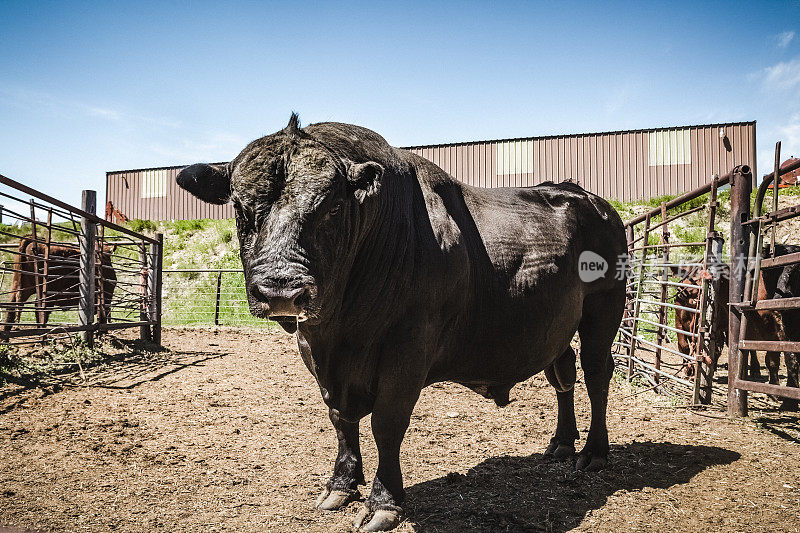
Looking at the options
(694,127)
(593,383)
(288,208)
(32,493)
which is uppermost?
(694,127)

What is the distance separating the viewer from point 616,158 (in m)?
22.7

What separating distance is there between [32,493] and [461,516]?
8.84 ft

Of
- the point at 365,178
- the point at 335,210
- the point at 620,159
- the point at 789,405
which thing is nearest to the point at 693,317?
the point at 789,405

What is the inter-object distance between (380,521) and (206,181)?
1.94m

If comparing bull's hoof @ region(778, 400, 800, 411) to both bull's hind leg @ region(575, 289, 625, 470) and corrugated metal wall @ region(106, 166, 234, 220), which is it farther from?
corrugated metal wall @ region(106, 166, 234, 220)

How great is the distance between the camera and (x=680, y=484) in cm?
362

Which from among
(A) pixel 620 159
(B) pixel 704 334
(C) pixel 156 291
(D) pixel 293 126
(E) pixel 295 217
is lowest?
(B) pixel 704 334

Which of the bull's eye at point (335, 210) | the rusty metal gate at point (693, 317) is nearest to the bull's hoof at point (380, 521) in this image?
the bull's eye at point (335, 210)

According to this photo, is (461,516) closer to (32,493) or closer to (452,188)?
(452,188)

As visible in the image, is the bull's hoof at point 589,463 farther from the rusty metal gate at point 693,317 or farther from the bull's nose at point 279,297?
the bull's nose at point 279,297

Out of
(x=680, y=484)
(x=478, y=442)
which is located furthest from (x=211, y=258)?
(x=680, y=484)

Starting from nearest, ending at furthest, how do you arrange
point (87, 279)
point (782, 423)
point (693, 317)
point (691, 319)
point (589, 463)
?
point (589, 463) < point (782, 423) < point (693, 317) < point (691, 319) < point (87, 279)

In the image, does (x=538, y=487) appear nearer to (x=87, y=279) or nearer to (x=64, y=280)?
(x=87, y=279)

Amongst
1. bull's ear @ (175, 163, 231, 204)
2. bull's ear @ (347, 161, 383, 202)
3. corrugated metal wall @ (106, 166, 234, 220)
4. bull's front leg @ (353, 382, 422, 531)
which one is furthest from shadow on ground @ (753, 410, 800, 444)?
corrugated metal wall @ (106, 166, 234, 220)
